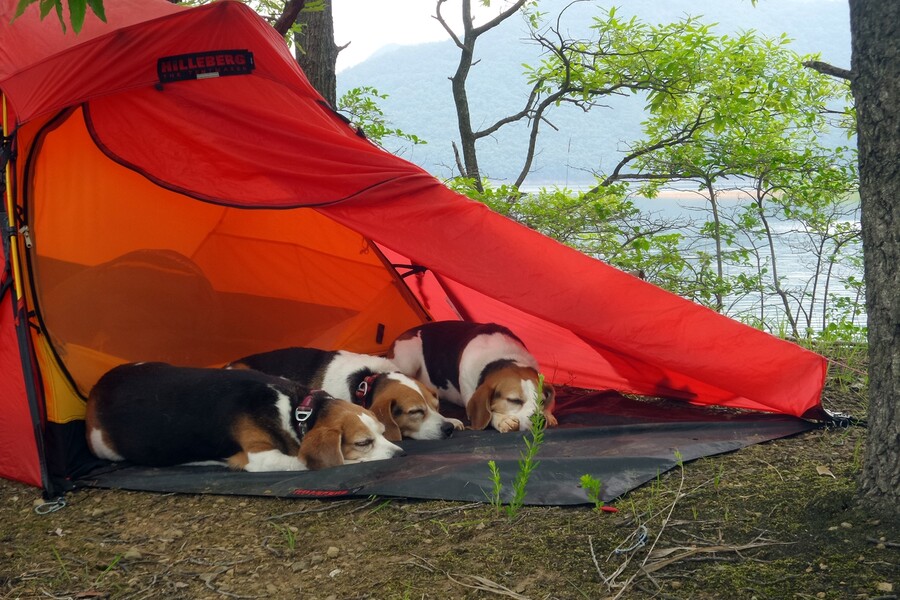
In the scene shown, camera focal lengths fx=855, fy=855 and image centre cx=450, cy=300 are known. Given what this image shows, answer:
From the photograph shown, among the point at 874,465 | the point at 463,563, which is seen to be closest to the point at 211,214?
the point at 463,563

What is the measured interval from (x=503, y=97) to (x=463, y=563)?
1102 centimetres

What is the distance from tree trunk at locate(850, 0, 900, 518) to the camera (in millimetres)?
2916

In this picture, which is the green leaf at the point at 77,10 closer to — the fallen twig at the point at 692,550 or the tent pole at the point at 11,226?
the tent pole at the point at 11,226

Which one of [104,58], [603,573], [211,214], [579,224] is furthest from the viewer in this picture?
[579,224]

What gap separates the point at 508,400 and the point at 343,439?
43.5 inches

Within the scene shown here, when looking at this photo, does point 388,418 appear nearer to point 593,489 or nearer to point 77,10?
point 593,489

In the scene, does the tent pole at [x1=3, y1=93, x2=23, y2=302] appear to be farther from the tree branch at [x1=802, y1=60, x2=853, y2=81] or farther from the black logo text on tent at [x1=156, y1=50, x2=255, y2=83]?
the tree branch at [x1=802, y1=60, x2=853, y2=81]

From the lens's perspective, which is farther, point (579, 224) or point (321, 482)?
point (579, 224)

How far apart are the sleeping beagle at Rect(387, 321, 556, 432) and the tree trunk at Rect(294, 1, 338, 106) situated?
3101mm

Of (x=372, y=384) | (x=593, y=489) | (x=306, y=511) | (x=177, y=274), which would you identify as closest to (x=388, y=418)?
(x=372, y=384)

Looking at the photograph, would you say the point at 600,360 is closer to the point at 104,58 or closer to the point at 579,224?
the point at 104,58

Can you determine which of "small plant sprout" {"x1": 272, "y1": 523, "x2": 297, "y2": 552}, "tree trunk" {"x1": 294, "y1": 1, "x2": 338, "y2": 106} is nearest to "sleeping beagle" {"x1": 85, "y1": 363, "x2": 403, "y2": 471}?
"small plant sprout" {"x1": 272, "y1": 523, "x2": 297, "y2": 552}

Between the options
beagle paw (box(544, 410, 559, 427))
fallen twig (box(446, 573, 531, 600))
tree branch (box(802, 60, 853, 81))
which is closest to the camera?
fallen twig (box(446, 573, 531, 600))

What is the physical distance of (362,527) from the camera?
3.48 metres
